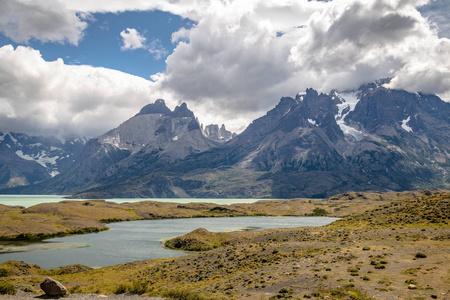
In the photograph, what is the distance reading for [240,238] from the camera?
117 meters

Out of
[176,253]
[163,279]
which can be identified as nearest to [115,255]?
[176,253]

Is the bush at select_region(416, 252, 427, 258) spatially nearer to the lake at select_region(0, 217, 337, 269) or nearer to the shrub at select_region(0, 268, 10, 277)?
the lake at select_region(0, 217, 337, 269)

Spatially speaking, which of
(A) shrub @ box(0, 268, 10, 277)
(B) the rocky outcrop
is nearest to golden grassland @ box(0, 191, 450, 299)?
(A) shrub @ box(0, 268, 10, 277)

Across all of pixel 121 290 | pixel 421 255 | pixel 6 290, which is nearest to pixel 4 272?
pixel 6 290

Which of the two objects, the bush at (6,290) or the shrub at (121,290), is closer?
the bush at (6,290)

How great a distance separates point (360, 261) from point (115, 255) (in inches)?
3072

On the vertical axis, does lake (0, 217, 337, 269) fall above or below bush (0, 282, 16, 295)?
below

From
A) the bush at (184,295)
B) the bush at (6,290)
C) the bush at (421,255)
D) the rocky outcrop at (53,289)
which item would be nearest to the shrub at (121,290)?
the rocky outcrop at (53,289)

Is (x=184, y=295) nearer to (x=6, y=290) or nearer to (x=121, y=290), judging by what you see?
(x=121, y=290)

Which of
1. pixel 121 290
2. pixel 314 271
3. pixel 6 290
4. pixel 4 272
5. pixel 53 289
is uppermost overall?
pixel 6 290

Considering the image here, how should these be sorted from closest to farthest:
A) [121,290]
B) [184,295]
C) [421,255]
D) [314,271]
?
[184,295], [314,271], [121,290], [421,255]

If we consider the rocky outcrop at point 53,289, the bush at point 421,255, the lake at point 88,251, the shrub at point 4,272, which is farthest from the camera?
the lake at point 88,251

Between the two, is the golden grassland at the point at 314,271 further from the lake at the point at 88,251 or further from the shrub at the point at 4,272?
the lake at the point at 88,251

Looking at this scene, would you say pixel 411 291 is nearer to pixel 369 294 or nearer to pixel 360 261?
pixel 369 294
